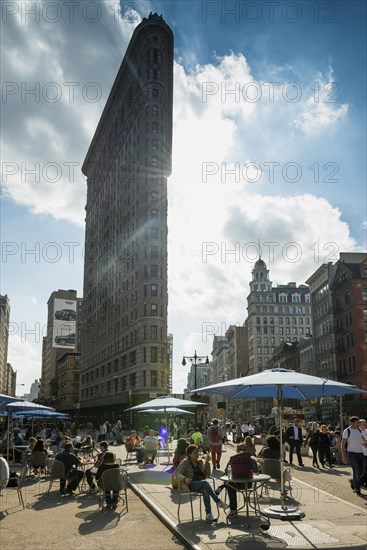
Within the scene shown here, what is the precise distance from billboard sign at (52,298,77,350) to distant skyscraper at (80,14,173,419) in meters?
79.3

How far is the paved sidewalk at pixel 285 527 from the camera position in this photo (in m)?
8.78

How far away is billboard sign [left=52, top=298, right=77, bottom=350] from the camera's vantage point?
184 metres

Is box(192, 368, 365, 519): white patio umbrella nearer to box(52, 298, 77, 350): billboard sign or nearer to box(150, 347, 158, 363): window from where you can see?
box(150, 347, 158, 363): window

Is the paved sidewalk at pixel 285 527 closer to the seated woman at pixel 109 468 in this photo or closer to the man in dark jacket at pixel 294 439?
the seated woman at pixel 109 468

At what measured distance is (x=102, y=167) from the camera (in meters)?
109

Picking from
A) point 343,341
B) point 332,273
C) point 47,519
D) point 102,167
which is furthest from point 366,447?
point 102,167

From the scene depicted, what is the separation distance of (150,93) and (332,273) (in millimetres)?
38572

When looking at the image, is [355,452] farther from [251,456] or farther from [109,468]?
[109,468]

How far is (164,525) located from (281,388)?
414 centimetres

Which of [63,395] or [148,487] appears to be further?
[63,395]

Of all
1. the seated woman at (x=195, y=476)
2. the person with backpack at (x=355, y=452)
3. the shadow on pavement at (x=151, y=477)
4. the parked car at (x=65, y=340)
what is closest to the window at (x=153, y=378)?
the shadow on pavement at (x=151, y=477)

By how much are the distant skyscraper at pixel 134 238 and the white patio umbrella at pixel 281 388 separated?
54.1 metres

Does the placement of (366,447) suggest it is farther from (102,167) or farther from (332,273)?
(102,167)

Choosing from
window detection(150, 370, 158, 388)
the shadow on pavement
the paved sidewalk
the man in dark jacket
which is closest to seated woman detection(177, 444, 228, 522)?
the paved sidewalk
